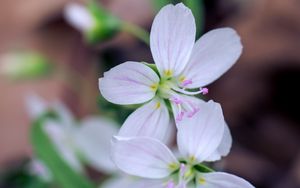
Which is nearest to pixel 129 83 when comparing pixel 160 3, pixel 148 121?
pixel 148 121

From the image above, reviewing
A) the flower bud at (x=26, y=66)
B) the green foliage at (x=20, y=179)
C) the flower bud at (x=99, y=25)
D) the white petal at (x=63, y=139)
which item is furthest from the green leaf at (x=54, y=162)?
the flower bud at (x=26, y=66)

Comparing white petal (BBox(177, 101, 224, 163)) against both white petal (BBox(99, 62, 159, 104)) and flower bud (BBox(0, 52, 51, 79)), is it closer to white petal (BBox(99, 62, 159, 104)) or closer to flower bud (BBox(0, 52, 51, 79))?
white petal (BBox(99, 62, 159, 104))

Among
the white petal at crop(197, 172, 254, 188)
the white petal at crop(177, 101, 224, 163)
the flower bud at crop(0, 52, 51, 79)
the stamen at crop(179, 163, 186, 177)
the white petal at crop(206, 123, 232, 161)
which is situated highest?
the flower bud at crop(0, 52, 51, 79)

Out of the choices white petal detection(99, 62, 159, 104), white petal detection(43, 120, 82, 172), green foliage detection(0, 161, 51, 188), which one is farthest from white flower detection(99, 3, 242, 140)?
green foliage detection(0, 161, 51, 188)

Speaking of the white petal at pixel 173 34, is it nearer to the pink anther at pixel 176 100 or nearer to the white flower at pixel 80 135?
the pink anther at pixel 176 100

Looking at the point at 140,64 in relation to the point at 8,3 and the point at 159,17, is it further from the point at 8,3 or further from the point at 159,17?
the point at 8,3

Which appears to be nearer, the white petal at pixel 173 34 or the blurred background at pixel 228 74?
the white petal at pixel 173 34

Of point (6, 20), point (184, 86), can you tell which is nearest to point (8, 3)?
point (6, 20)
